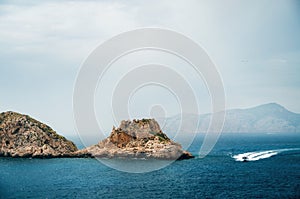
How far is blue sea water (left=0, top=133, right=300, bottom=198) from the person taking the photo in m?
76.0

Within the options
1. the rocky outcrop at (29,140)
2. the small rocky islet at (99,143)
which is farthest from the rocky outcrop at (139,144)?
the rocky outcrop at (29,140)

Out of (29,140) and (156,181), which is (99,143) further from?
(156,181)

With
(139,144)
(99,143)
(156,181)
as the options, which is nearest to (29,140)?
(99,143)

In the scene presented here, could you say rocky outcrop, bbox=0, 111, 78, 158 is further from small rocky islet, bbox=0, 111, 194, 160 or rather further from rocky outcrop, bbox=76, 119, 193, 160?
rocky outcrop, bbox=76, 119, 193, 160

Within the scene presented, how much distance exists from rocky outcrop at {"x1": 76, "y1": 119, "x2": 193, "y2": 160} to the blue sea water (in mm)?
11974

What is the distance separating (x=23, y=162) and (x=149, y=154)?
170ft

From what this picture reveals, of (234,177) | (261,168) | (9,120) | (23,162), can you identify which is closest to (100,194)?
(234,177)

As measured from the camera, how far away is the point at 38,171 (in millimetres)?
111562

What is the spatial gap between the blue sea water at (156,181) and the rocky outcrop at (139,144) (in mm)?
11974

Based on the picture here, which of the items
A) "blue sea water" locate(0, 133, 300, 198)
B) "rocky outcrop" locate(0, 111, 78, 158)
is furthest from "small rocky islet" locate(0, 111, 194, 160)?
"blue sea water" locate(0, 133, 300, 198)

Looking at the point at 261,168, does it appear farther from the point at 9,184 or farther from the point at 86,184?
the point at 9,184

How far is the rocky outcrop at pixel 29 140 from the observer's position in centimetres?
14980

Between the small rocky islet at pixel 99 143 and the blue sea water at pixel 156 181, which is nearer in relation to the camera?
the blue sea water at pixel 156 181

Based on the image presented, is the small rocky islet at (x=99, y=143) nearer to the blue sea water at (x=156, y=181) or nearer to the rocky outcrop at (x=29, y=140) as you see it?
the rocky outcrop at (x=29, y=140)
